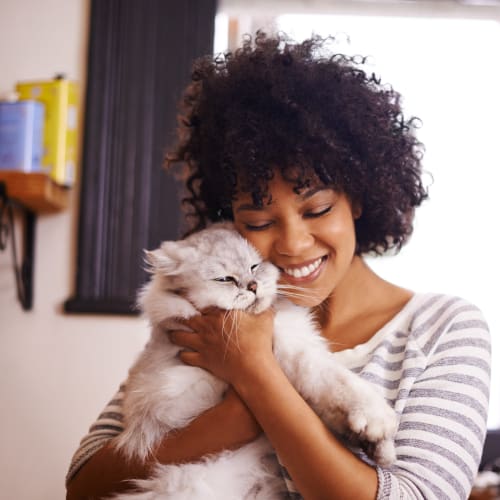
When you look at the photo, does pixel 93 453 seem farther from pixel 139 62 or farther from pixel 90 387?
pixel 139 62

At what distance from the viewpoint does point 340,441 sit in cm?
92

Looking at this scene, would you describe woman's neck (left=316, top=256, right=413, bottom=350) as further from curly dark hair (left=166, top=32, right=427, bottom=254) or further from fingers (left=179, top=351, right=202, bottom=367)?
fingers (left=179, top=351, right=202, bottom=367)

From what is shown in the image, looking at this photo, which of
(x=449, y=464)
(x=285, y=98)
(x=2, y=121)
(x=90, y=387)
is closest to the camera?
(x=449, y=464)

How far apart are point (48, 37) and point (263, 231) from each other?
4.96 feet

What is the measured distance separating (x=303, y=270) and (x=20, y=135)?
1284 millimetres

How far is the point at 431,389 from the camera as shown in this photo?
962 mm

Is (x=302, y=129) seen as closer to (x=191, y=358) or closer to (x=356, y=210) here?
(x=356, y=210)

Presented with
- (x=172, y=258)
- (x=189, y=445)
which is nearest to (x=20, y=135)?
(x=172, y=258)

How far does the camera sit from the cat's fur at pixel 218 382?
908 mm

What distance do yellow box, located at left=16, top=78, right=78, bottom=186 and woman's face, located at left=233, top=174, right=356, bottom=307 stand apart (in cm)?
109

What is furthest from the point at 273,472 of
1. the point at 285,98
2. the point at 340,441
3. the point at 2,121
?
the point at 2,121

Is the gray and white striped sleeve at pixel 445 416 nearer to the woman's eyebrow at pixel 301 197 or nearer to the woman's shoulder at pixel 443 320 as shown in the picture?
Answer: the woman's shoulder at pixel 443 320

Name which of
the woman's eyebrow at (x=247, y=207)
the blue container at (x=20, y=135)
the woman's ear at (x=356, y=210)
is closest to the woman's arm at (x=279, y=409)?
the woman's eyebrow at (x=247, y=207)

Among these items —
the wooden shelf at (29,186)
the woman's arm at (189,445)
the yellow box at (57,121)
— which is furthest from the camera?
the yellow box at (57,121)
